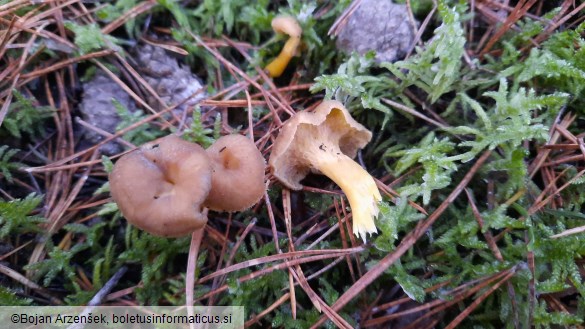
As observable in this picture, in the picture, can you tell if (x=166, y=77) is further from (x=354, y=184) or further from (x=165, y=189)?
(x=354, y=184)

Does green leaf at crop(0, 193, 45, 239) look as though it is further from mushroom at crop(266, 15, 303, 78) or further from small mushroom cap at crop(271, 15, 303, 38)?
small mushroom cap at crop(271, 15, 303, 38)

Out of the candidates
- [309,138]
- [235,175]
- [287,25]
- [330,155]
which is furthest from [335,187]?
[287,25]

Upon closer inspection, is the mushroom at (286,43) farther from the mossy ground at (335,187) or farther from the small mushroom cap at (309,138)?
the small mushroom cap at (309,138)

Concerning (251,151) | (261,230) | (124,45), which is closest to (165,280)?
(261,230)

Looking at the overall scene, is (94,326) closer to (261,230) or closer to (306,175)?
(261,230)

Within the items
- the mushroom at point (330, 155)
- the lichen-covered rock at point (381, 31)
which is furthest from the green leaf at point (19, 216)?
the lichen-covered rock at point (381, 31)

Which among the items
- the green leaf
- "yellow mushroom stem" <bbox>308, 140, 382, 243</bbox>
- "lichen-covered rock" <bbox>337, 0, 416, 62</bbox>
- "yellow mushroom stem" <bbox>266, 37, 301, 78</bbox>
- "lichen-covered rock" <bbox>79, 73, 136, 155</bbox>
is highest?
"lichen-covered rock" <bbox>337, 0, 416, 62</bbox>

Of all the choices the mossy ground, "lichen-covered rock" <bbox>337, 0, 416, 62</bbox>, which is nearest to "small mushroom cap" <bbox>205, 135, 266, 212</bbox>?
the mossy ground
